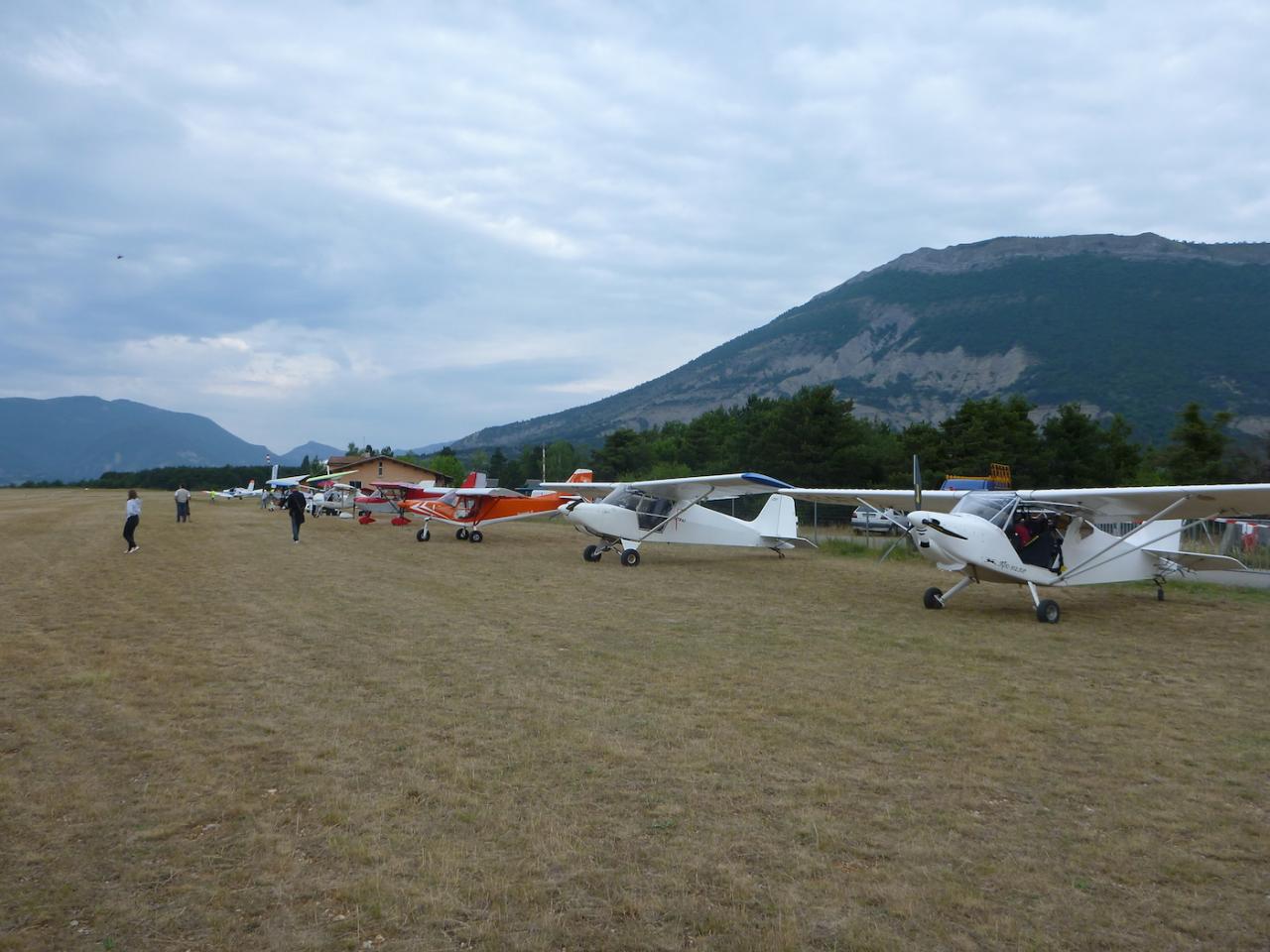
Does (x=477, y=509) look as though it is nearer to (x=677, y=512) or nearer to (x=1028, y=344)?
(x=677, y=512)

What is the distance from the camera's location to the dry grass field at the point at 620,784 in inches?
127

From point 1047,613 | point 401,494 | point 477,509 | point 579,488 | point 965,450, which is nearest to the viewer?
point 1047,613

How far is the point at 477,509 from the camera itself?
25.2 metres

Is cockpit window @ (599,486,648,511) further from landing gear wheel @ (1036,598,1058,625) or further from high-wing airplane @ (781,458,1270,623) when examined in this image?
landing gear wheel @ (1036,598,1058,625)

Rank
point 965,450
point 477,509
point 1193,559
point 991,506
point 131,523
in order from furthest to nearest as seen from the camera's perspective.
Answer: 1. point 965,450
2. point 477,509
3. point 131,523
4. point 1193,559
5. point 991,506

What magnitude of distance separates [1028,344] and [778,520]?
14120cm

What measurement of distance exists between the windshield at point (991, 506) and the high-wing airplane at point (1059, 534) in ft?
0.05

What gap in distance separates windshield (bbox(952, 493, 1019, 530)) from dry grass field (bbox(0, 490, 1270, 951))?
208cm

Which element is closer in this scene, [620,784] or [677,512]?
[620,784]

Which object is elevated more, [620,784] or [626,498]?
[626,498]

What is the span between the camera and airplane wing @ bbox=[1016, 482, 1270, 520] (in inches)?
423

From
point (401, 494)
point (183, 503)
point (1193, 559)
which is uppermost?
point (401, 494)

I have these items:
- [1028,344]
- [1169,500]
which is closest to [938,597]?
[1169,500]

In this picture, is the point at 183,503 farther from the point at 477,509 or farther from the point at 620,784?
the point at 620,784
